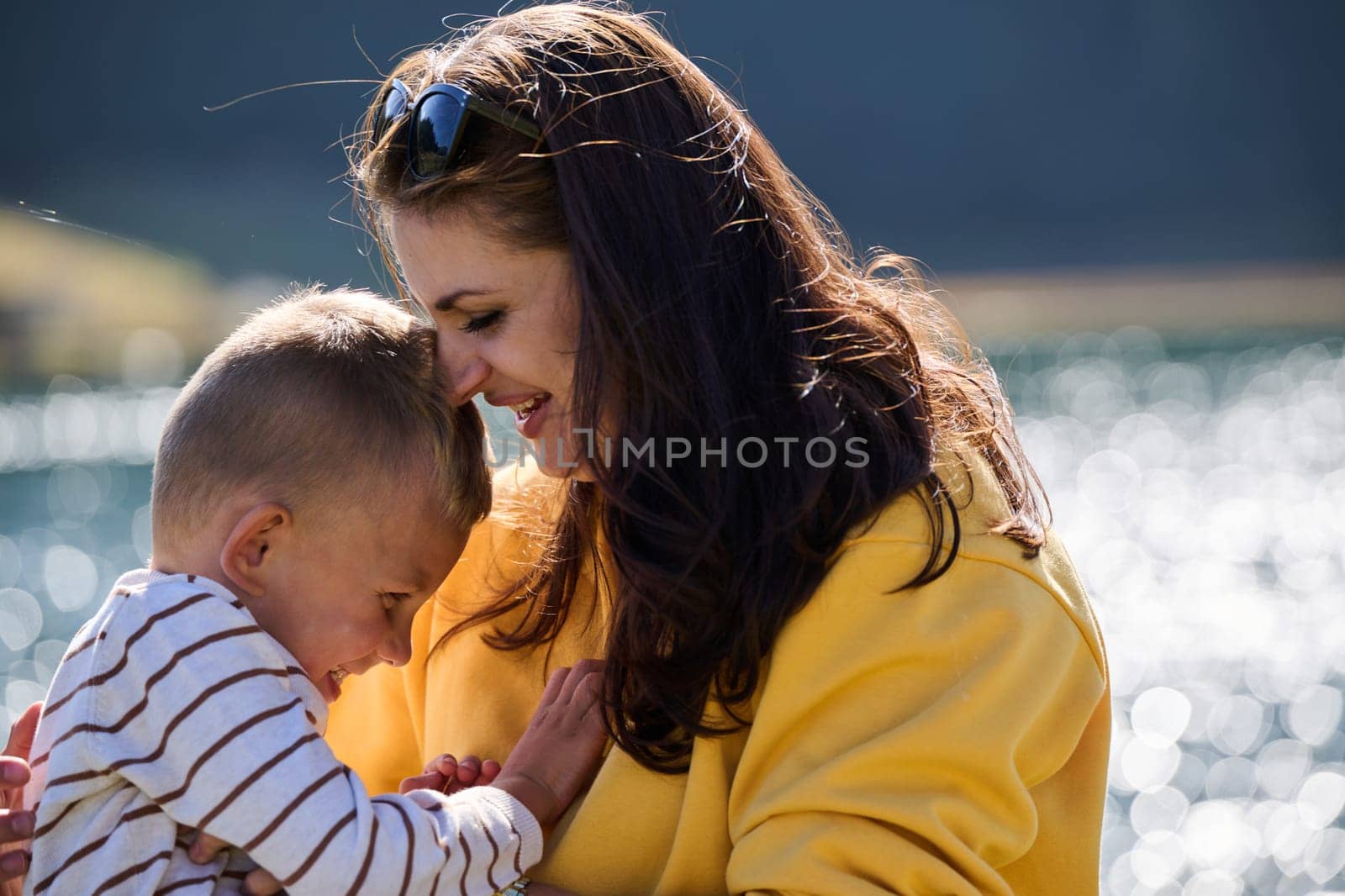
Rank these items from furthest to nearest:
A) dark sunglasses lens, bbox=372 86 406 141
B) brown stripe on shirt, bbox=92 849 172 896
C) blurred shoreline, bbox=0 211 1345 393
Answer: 1. blurred shoreline, bbox=0 211 1345 393
2. dark sunglasses lens, bbox=372 86 406 141
3. brown stripe on shirt, bbox=92 849 172 896

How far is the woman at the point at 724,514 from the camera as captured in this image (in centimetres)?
137


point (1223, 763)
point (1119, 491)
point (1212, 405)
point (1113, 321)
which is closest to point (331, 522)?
point (1223, 763)

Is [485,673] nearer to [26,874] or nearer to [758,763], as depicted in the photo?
[758,763]

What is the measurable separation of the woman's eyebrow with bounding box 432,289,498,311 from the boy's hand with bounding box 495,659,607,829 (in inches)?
19.3

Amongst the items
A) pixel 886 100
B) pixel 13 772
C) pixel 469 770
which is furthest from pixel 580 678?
pixel 886 100

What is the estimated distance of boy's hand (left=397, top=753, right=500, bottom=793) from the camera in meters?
1.63

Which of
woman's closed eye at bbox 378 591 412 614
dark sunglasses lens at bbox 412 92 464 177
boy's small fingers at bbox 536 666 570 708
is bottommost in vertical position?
boy's small fingers at bbox 536 666 570 708

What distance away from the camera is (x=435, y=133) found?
1631 mm

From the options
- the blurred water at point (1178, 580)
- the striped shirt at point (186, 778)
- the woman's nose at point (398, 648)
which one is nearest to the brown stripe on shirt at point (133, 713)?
the striped shirt at point (186, 778)

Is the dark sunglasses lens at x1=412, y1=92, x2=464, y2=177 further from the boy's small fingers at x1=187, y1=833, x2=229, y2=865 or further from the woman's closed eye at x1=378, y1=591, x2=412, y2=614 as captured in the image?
the boy's small fingers at x1=187, y1=833, x2=229, y2=865

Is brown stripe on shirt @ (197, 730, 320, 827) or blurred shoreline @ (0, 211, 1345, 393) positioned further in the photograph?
blurred shoreline @ (0, 211, 1345, 393)

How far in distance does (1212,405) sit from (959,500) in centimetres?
1713

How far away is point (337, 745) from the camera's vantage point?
192 cm

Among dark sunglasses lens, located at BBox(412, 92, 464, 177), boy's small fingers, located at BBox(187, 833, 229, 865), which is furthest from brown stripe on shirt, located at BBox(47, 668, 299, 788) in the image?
dark sunglasses lens, located at BBox(412, 92, 464, 177)
